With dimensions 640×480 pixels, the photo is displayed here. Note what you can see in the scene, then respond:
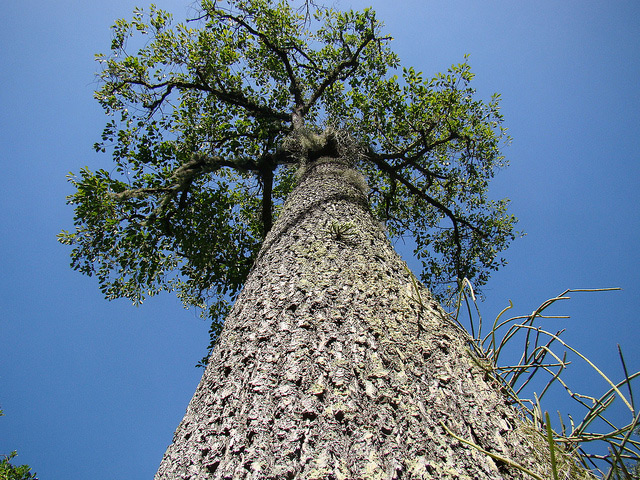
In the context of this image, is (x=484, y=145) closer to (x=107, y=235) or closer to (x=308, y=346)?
(x=308, y=346)

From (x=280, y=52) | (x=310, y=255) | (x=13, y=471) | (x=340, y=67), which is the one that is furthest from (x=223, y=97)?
(x=13, y=471)

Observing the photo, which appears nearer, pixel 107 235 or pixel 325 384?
pixel 325 384

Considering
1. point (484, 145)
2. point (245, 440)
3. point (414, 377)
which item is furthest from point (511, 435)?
point (484, 145)

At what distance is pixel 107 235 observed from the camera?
5375 millimetres

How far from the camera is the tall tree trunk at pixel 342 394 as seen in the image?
2.84ft

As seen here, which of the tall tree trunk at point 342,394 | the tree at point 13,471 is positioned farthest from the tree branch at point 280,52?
the tree at point 13,471

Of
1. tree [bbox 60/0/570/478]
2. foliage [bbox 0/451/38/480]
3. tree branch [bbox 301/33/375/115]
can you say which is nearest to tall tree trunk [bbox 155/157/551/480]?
tree [bbox 60/0/570/478]

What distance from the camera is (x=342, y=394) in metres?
1.03

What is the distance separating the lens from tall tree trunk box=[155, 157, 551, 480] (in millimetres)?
865

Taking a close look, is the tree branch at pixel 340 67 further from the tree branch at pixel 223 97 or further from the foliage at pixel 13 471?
the foliage at pixel 13 471

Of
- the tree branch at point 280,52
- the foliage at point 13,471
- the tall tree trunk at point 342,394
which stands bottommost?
the foliage at point 13,471

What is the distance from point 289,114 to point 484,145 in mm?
4410

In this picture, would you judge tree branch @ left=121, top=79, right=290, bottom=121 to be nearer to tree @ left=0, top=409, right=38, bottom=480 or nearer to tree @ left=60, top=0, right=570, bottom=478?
tree @ left=60, top=0, right=570, bottom=478

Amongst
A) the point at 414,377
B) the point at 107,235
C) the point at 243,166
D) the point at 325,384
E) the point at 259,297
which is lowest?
the point at 325,384
